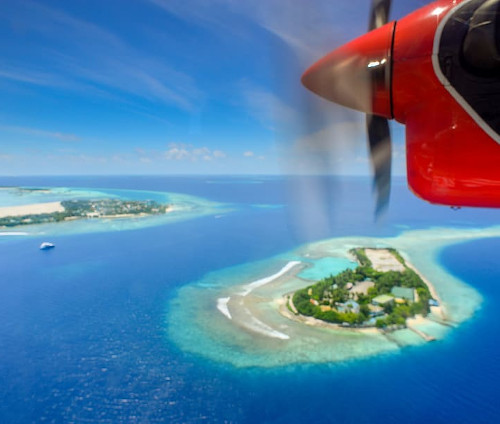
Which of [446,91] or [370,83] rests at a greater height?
[370,83]

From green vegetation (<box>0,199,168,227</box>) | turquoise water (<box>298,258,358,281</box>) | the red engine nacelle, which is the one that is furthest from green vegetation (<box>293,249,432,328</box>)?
green vegetation (<box>0,199,168,227</box>)

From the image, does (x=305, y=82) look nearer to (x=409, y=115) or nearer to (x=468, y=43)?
(x=409, y=115)

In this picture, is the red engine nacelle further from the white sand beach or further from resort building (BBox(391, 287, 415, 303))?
the white sand beach

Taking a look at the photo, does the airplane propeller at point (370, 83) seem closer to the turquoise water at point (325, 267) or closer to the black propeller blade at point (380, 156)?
the black propeller blade at point (380, 156)

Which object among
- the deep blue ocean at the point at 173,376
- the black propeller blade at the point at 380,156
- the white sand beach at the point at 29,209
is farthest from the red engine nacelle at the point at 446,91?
the white sand beach at the point at 29,209

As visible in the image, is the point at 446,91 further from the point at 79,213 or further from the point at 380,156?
the point at 79,213

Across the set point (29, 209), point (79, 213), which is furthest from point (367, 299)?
point (29, 209)
